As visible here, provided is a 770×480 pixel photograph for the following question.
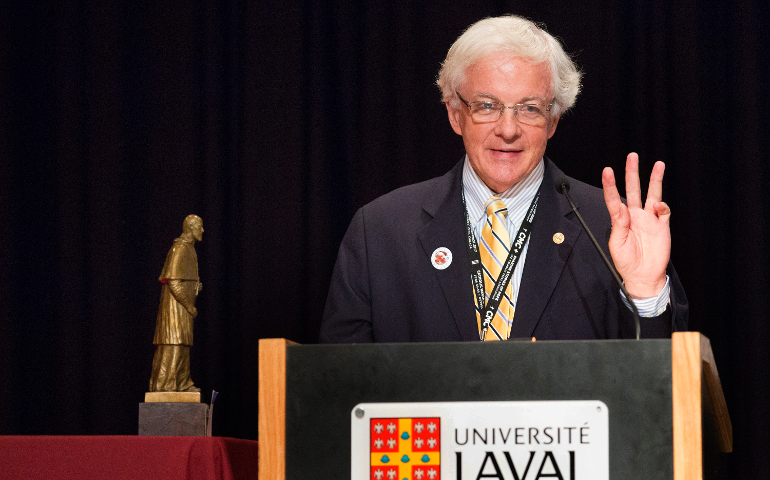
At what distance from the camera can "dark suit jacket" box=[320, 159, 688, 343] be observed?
202cm

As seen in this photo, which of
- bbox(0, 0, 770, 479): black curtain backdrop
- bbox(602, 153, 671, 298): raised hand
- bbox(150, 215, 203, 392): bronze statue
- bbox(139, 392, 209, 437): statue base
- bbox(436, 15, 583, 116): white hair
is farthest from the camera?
bbox(0, 0, 770, 479): black curtain backdrop

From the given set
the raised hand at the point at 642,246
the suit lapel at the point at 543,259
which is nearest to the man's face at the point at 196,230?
the suit lapel at the point at 543,259

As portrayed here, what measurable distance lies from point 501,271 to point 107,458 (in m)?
1.02

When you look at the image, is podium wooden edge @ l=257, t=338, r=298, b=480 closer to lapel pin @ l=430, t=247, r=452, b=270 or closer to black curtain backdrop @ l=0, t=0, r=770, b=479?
lapel pin @ l=430, t=247, r=452, b=270

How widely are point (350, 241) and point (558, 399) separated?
113 centimetres

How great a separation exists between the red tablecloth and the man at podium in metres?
0.43

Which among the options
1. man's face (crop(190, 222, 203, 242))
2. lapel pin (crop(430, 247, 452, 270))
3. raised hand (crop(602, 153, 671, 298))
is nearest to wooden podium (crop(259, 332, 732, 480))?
raised hand (crop(602, 153, 671, 298))

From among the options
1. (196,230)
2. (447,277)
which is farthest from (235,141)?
(447,277)

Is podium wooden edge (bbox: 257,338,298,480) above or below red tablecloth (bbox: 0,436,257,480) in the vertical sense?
above

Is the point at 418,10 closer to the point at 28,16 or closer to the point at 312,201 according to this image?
the point at 312,201

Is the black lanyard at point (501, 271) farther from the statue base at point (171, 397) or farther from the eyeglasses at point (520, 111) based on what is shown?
the statue base at point (171, 397)

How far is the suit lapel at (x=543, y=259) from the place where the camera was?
2.01 meters

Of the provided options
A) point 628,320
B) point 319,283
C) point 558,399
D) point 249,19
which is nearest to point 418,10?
point 249,19

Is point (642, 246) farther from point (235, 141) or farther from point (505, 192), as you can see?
point (235, 141)
